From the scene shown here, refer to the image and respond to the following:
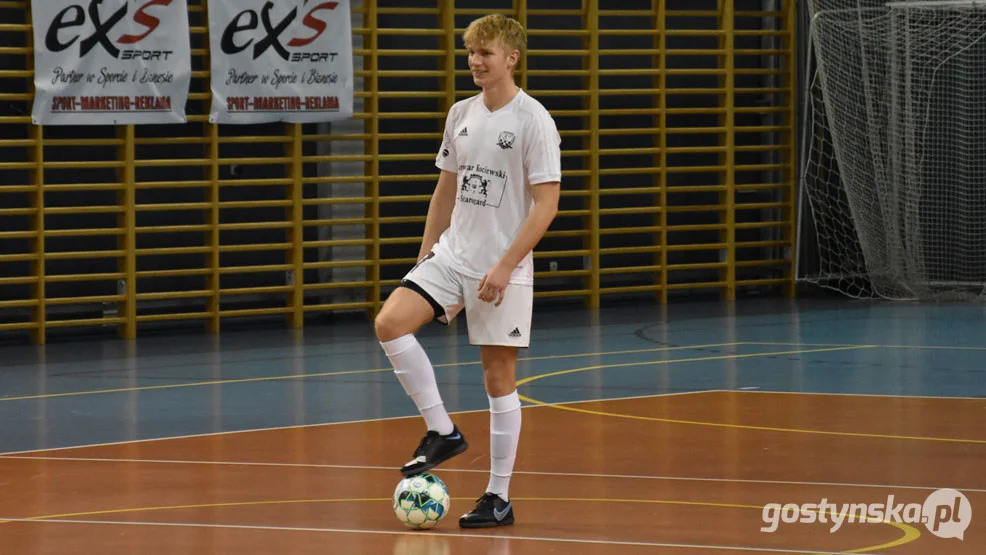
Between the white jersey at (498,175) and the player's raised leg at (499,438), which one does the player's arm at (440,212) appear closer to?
the white jersey at (498,175)

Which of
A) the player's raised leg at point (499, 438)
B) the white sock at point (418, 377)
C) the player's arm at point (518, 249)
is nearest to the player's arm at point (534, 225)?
the player's arm at point (518, 249)

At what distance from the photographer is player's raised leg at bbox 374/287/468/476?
4.64m

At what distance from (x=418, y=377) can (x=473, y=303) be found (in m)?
0.29

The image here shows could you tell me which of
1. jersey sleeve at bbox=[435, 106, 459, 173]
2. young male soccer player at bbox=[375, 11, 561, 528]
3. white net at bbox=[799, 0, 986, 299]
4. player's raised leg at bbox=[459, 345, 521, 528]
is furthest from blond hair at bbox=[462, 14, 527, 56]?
white net at bbox=[799, 0, 986, 299]

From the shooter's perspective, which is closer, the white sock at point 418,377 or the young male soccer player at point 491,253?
the young male soccer player at point 491,253

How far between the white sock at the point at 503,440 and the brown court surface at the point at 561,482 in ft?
0.48

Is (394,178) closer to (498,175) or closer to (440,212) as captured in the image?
(440,212)

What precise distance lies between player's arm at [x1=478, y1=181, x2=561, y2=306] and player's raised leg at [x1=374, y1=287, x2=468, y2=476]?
0.77 ft

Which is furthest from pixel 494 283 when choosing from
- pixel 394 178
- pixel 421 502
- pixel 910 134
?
pixel 910 134

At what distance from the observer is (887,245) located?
41.8ft

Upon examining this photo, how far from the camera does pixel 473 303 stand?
4.66 m

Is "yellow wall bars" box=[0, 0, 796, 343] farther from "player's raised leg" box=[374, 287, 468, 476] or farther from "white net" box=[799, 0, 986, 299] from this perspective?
"player's raised leg" box=[374, 287, 468, 476]

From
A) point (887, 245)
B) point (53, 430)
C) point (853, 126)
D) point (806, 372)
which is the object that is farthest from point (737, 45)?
point (53, 430)

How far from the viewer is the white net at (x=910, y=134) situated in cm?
1273
